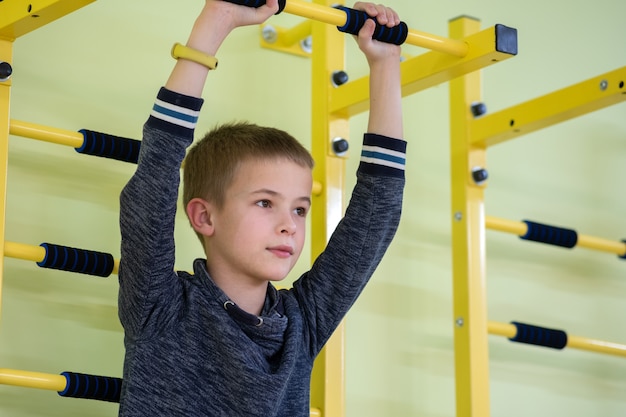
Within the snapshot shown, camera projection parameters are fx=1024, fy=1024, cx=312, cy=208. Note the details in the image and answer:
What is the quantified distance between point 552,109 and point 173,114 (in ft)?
3.22

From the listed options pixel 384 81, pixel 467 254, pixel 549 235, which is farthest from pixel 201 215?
pixel 549 235

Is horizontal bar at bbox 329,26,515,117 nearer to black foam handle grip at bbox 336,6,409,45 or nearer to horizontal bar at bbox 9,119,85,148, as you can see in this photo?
black foam handle grip at bbox 336,6,409,45

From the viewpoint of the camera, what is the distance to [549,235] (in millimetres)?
2320

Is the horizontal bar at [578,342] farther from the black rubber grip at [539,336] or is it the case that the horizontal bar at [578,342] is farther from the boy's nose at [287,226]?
the boy's nose at [287,226]

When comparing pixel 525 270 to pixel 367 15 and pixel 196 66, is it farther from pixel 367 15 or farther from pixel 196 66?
pixel 196 66

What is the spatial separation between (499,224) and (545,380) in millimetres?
560

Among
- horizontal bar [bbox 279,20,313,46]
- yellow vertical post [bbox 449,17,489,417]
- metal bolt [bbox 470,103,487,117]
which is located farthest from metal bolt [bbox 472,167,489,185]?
horizontal bar [bbox 279,20,313,46]

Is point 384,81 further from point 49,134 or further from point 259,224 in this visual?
point 49,134

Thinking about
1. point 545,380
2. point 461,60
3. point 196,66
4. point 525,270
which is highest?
point 461,60


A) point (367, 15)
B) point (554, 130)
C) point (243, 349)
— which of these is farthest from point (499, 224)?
point (243, 349)

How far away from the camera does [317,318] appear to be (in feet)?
5.38

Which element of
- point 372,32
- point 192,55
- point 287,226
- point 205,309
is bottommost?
point 205,309

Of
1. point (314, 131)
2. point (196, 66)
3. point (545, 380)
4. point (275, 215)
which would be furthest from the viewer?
point (545, 380)

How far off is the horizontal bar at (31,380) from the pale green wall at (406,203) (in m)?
0.22
